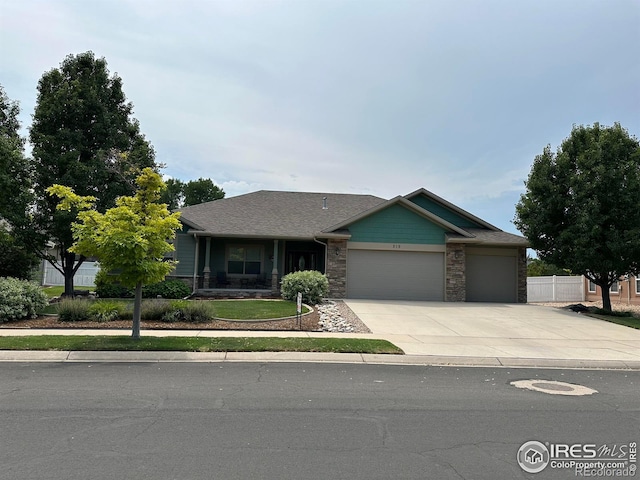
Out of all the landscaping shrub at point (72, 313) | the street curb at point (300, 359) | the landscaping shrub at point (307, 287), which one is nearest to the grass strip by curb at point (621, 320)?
the street curb at point (300, 359)

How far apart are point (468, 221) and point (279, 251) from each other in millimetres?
10565

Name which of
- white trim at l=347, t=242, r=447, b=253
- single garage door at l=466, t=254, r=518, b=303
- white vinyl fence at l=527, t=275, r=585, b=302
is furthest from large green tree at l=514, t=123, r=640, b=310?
white vinyl fence at l=527, t=275, r=585, b=302

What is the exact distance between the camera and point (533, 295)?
27.8 m

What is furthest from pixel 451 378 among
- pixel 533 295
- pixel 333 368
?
pixel 533 295

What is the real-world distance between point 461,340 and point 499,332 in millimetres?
2297

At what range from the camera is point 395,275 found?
21.5m

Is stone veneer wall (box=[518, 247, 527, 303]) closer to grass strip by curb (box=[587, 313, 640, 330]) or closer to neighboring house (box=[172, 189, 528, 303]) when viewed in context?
neighboring house (box=[172, 189, 528, 303])

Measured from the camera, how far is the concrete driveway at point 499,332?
34.0 ft

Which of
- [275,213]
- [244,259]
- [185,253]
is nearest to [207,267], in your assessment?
[185,253]

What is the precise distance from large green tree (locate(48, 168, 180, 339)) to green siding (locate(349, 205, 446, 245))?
11.9 m

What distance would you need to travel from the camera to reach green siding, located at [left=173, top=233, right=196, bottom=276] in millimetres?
21844

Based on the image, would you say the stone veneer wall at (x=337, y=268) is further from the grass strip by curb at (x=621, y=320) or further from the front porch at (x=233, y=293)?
the grass strip by curb at (x=621, y=320)

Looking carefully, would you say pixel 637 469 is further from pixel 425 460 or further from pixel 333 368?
pixel 333 368

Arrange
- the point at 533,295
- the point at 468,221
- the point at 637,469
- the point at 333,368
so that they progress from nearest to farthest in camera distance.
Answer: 1. the point at 637,469
2. the point at 333,368
3. the point at 468,221
4. the point at 533,295
